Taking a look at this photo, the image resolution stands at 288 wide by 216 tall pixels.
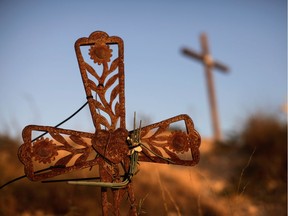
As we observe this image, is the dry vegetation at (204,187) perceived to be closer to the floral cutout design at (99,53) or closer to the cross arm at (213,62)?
the floral cutout design at (99,53)

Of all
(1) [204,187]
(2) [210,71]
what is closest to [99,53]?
(1) [204,187]

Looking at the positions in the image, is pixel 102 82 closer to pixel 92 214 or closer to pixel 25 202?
pixel 92 214

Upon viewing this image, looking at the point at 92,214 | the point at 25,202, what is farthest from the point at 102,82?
the point at 25,202

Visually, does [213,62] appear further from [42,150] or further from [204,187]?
[42,150]

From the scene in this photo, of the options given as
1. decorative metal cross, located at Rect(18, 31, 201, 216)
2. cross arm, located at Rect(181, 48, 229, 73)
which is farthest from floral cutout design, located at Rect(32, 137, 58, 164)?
cross arm, located at Rect(181, 48, 229, 73)

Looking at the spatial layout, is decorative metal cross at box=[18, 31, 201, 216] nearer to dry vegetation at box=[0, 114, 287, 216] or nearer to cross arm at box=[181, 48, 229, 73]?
dry vegetation at box=[0, 114, 287, 216]

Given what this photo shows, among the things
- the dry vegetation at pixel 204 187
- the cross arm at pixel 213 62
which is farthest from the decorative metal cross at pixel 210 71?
the dry vegetation at pixel 204 187

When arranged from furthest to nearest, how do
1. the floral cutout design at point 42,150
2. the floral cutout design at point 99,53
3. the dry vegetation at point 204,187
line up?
the dry vegetation at point 204,187, the floral cutout design at point 99,53, the floral cutout design at point 42,150
